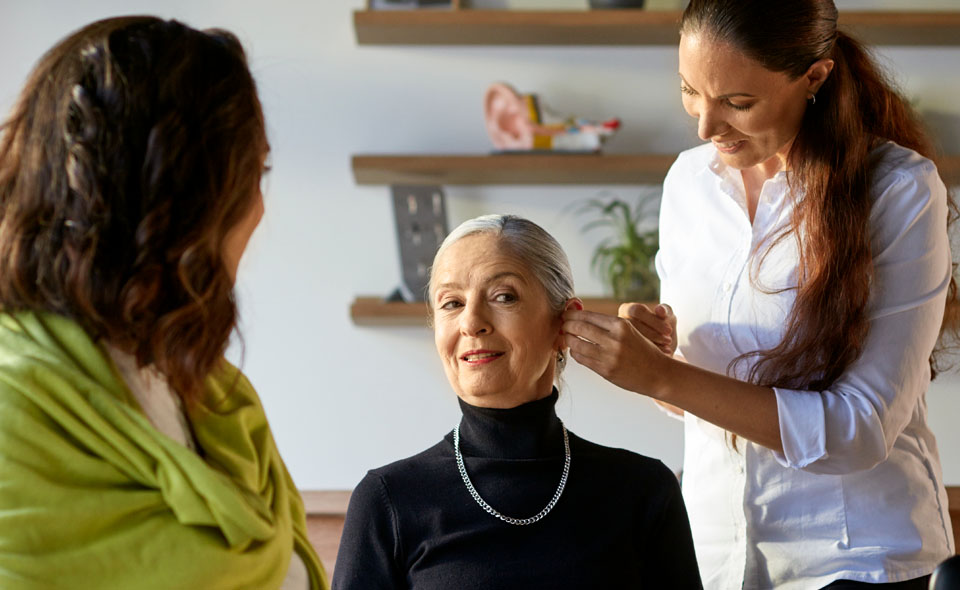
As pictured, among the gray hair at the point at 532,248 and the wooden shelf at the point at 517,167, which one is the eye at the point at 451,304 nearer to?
the gray hair at the point at 532,248

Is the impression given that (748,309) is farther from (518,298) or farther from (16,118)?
(16,118)

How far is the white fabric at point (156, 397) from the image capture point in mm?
1087

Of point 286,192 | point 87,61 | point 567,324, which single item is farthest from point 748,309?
point 286,192

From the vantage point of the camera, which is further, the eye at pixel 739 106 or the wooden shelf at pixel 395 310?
the wooden shelf at pixel 395 310

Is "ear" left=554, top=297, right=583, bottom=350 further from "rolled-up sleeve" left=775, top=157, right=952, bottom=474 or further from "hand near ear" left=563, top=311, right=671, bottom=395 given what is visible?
"rolled-up sleeve" left=775, top=157, right=952, bottom=474

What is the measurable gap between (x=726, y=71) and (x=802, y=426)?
0.58 metres

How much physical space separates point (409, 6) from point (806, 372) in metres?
2.32

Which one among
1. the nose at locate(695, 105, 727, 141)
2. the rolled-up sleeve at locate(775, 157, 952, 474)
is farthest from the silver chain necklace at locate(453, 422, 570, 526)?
the nose at locate(695, 105, 727, 141)

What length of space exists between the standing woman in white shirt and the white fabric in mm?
678

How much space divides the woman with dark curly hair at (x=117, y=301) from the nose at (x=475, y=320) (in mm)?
625

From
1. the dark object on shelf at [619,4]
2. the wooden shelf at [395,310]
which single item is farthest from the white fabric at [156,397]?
the dark object on shelf at [619,4]

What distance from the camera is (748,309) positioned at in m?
1.77

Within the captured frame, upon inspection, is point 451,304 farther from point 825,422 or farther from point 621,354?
point 825,422

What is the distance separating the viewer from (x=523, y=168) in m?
3.48
